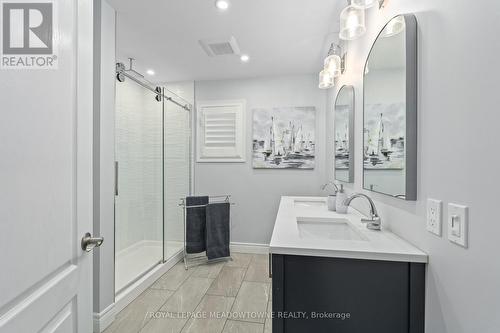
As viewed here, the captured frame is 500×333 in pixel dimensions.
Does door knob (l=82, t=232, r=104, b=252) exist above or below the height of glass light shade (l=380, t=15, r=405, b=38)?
below

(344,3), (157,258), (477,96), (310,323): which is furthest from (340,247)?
(157,258)

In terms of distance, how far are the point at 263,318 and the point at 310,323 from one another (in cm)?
108

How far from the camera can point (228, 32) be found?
2.12 meters

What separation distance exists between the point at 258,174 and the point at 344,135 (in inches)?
54.8

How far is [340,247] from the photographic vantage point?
3.18 ft

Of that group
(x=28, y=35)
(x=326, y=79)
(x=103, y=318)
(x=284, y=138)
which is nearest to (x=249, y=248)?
(x=284, y=138)

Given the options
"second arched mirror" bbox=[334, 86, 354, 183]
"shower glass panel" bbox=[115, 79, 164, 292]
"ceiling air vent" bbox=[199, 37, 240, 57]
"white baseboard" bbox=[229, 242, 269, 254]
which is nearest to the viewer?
"second arched mirror" bbox=[334, 86, 354, 183]

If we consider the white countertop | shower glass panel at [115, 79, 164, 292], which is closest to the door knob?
the white countertop

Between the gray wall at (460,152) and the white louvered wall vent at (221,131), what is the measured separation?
92.9 inches

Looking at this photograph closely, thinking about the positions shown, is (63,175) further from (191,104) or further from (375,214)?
(191,104)

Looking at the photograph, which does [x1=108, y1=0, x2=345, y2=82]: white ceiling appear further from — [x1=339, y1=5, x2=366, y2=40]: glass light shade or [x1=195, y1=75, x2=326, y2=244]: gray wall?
[x1=339, y1=5, x2=366, y2=40]: glass light shade

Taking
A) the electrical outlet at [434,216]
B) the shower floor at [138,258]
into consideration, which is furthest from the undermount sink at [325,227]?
the shower floor at [138,258]

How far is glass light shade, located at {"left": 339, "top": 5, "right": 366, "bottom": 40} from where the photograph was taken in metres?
1.28

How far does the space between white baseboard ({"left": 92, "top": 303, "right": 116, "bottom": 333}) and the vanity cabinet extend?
1.51 metres
